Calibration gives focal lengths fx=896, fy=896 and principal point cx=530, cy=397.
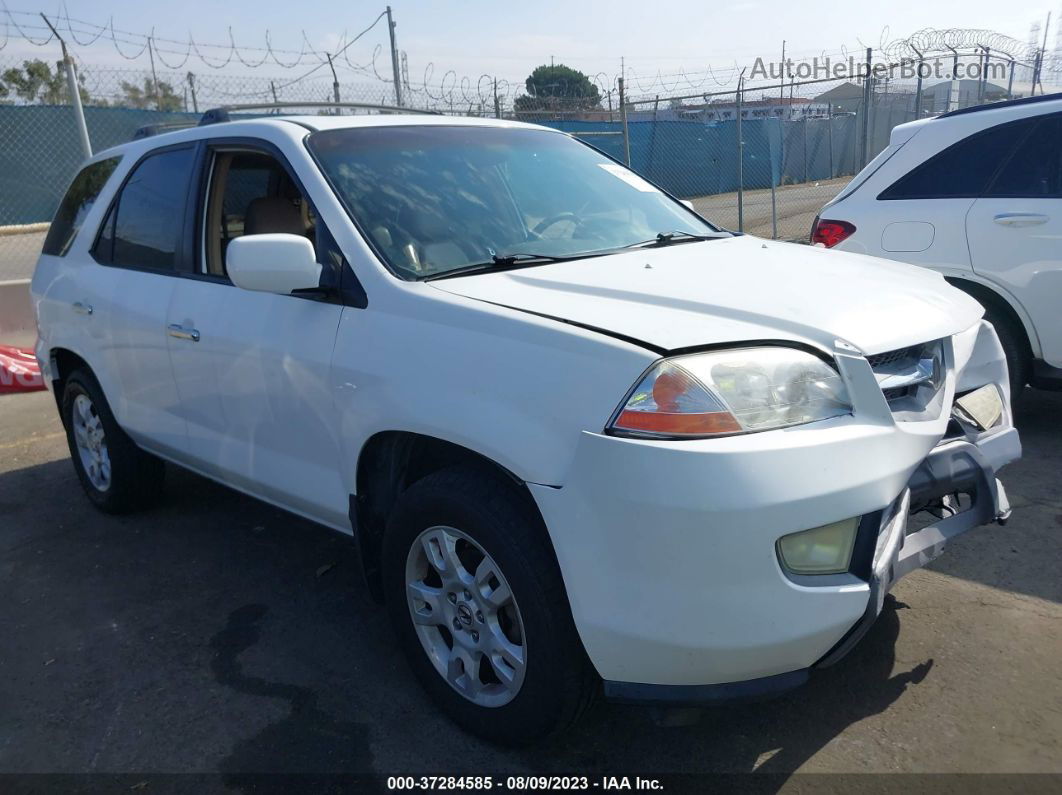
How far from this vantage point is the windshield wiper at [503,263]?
291cm

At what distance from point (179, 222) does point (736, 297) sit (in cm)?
256

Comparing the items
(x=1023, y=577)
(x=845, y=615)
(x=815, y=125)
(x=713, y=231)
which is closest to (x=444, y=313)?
(x=845, y=615)

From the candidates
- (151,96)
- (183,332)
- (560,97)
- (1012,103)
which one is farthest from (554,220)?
(151,96)

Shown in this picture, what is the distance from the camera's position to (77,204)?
482cm

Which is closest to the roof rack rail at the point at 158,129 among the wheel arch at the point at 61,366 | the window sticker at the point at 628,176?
the wheel arch at the point at 61,366

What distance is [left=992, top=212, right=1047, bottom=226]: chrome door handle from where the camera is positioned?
4664 millimetres

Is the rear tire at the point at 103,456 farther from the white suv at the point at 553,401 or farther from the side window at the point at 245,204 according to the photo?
the side window at the point at 245,204

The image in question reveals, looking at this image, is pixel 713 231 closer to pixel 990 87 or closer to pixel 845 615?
pixel 845 615

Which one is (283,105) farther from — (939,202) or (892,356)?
(939,202)

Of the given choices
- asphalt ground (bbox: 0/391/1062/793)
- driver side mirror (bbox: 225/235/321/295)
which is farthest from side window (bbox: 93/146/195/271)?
asphalt ground (bbox: 0/391/1062/793)

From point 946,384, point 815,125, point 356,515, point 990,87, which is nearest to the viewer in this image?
point 946,384

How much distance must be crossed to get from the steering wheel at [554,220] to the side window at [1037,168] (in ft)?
9.03

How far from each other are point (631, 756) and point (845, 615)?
0.85 meters

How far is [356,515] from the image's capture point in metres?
2.97
